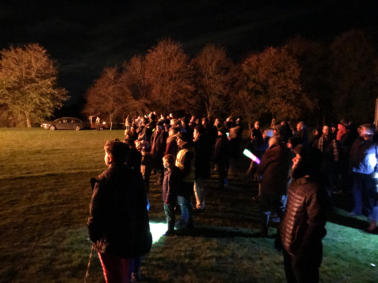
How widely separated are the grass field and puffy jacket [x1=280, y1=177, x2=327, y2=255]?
1.46m

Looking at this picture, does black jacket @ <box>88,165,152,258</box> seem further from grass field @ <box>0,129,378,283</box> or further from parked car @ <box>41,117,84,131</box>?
parked car @ <box>41,117,84,131</box>

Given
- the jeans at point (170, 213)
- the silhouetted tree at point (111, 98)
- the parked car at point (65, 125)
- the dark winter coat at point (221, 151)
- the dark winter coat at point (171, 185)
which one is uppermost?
the silhouetted tree at point (111, 98)

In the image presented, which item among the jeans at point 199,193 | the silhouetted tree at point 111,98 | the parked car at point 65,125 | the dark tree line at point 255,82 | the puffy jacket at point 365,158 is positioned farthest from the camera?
the silhouetted tree at point 111,98

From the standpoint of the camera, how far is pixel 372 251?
16.9 feet

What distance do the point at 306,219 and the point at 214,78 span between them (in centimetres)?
4269

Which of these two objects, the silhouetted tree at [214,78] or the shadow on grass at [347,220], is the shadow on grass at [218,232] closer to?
the shadow on grass at [347,220]

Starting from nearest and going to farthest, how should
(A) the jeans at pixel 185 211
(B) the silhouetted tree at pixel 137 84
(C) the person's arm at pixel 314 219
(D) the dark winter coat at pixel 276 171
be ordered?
1. (C) the person's arm at pixel 314 219
2. (D) the dark winter coat at pixel 276 171
3. (A) the jeans at pixel 185 211
4. (B) the silhouetted tree at pixel 137 84

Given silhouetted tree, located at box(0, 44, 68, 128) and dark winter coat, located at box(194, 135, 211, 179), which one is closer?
dark winter coat, located at box(194, 135, 211, 179)

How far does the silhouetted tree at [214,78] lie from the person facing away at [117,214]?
41.1 meters

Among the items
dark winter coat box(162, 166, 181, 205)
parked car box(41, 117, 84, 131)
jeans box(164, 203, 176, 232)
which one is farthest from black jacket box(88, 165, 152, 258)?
parked car box(41, 117, 84, 131)

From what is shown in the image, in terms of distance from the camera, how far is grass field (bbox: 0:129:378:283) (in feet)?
14.2

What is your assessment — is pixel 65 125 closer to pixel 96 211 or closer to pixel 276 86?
pixel 276 86

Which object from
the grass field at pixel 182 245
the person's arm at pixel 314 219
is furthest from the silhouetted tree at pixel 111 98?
the person's arm at pixel 314 219

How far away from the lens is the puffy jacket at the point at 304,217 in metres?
2.90
